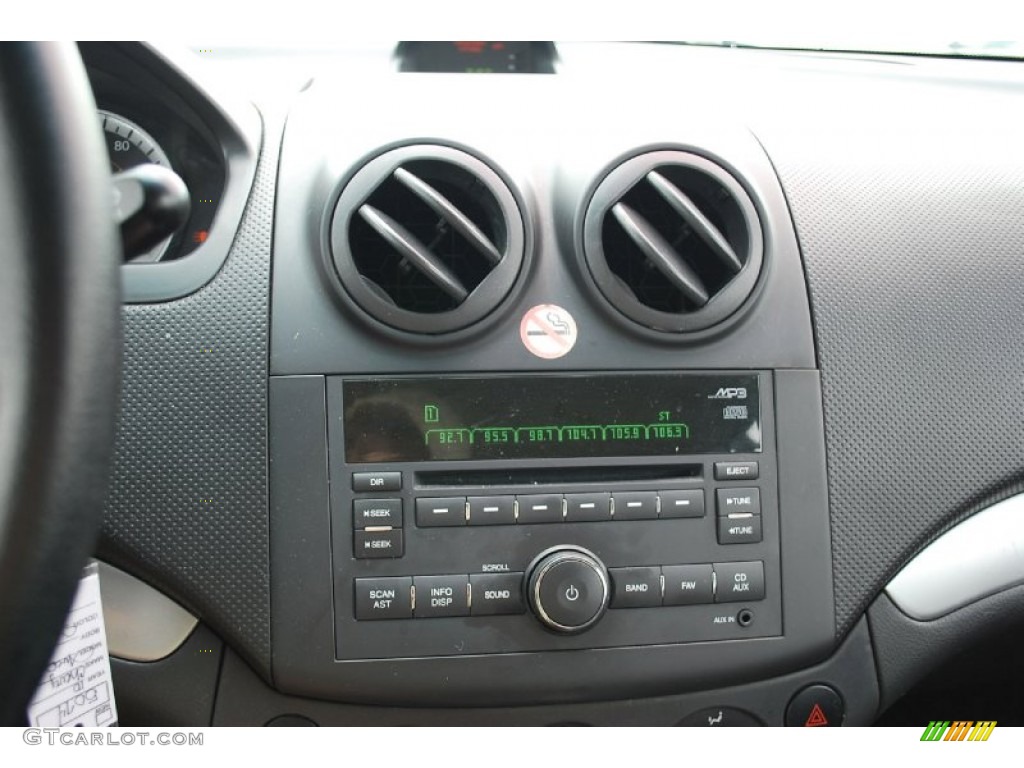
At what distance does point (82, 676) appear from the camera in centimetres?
117

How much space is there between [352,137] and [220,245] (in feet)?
0.73

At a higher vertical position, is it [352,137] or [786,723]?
[352,137]

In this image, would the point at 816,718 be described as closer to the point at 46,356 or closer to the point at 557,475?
the point at 557,475

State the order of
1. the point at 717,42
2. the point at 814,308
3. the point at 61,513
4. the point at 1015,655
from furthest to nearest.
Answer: the point at 717,42
the point at 1015,655
the point at 814,308
the point at 61,513

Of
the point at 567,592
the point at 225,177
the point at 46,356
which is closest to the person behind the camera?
the point at 46,356

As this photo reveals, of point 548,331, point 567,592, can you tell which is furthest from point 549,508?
point 548,331

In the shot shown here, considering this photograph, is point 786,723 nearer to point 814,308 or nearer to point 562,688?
point 562,688

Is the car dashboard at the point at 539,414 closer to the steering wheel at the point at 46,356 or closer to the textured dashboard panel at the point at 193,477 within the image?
the textured dashboard panel at the point at 193,477

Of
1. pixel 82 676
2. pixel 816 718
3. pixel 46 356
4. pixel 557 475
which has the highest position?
pixel 46 356

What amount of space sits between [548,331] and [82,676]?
2.38 feet

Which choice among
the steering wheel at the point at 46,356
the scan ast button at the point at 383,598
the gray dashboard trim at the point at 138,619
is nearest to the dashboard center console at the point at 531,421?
the scan ast button at the point at 383,598

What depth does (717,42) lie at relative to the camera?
5.26 feet

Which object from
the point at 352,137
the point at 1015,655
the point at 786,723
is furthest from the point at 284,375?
the point at 1015,655

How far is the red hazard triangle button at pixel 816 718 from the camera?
50.9 inches
